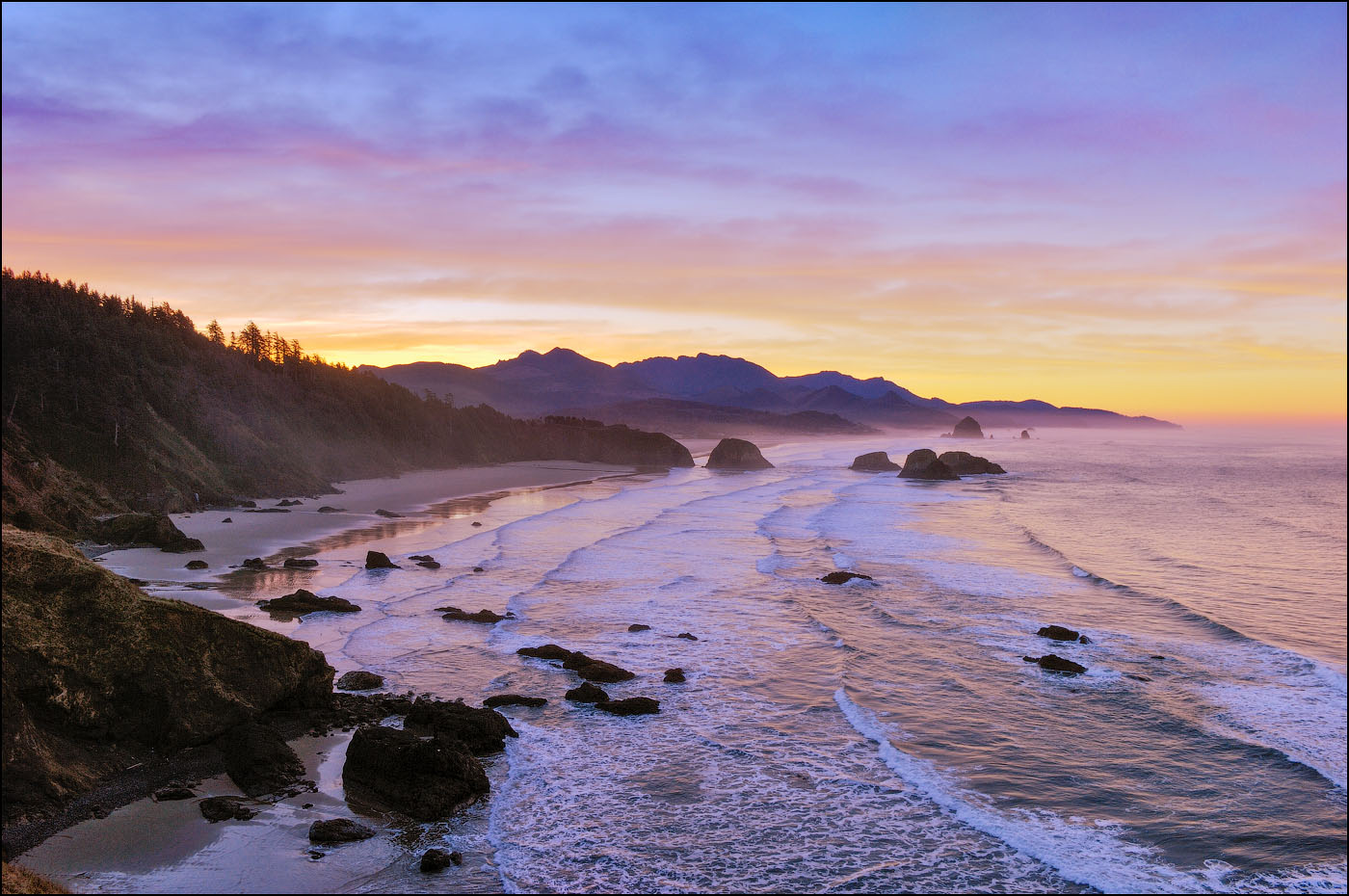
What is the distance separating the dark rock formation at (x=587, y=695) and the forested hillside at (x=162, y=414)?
20.3 m

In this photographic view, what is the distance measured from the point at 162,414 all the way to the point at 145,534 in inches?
811

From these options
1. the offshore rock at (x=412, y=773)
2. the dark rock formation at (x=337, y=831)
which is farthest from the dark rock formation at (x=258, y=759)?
the dark rock formation at (x=337, y=831)

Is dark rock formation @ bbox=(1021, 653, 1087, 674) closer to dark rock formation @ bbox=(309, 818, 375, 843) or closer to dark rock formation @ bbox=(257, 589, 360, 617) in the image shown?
dark rock formation @ bbox=(309, 818, 375, 843)

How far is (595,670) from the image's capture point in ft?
53.6

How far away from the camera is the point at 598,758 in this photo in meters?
12.5

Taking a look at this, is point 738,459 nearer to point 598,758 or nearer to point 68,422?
point 68,422

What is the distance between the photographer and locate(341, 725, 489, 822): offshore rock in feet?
33.8

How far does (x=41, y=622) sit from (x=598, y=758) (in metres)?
7.74

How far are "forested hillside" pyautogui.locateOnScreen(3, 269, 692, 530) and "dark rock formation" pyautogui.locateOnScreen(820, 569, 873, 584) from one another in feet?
82.7

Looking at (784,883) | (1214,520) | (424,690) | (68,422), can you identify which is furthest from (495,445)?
(784,883)

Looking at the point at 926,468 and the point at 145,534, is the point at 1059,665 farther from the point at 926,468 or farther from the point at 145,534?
the point at 926,468

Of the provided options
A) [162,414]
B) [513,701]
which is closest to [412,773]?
[513,701]

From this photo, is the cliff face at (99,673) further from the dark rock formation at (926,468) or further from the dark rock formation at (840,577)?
the dark rock formation at (926,468)

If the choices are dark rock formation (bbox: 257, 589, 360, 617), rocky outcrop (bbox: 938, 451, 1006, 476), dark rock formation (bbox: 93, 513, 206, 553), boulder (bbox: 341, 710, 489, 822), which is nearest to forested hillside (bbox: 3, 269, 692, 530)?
dark rock formation (bbox: 93, 513, 206, 553)
